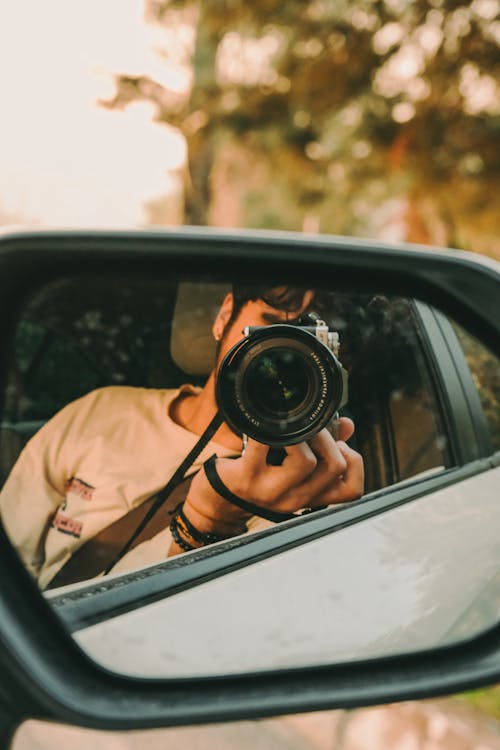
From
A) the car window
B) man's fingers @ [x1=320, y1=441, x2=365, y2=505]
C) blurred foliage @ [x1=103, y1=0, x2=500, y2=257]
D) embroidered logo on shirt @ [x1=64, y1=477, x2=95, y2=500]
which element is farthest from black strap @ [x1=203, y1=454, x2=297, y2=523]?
blurred foliage @ [x1=103, y1=0, x2=500, y2=257]

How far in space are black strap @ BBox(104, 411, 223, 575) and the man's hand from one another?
0.05 meters

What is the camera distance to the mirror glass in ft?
4.61

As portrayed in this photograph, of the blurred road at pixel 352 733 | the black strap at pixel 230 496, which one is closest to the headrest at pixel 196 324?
the black strap at pixel 230 496

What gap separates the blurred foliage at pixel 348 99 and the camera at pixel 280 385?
9.44m

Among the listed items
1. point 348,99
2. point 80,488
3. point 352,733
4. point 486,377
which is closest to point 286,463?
point 80,488

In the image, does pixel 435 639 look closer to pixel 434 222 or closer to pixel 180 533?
pixel 180 533

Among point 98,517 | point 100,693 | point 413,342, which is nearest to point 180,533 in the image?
point 98,517

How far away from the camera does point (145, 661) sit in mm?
1357

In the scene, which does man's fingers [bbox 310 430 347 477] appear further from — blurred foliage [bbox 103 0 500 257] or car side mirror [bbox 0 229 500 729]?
blurred foliage [bbox 103 0 500 257]

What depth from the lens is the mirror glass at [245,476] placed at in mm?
1405

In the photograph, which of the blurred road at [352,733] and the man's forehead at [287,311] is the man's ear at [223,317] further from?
the blurred road at [352,733]

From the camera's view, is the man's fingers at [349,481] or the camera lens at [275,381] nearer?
the camera lens at [275,381]

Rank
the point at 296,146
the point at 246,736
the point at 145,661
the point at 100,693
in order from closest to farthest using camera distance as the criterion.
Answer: the point at 100,693
the point at 145,661
the point at 246,736
the point at 296,146

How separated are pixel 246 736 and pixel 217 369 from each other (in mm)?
2246
